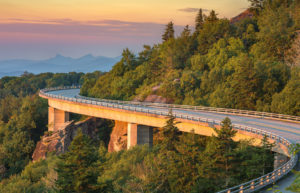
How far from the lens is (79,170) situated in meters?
22.1

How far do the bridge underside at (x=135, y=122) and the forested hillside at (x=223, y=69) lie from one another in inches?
450

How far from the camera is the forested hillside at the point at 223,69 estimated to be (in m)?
55.2

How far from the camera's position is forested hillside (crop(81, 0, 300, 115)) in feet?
181

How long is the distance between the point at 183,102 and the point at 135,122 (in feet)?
45.7

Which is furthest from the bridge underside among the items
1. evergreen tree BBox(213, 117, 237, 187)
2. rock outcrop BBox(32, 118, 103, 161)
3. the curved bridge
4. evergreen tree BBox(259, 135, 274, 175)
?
evergreen tree BBox(213, 117, 237, 187)

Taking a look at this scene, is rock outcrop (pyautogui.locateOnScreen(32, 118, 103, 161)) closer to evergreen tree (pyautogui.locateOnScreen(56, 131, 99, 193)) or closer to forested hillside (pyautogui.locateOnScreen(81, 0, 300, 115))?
forested hillside (pyautogui.locateOnScreen(81, 0, 300, 115))

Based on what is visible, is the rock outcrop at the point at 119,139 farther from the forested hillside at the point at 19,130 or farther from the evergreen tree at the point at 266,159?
the evergreen tree at the point at 266,159

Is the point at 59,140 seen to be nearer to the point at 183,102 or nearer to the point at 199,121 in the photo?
the point at 183,102

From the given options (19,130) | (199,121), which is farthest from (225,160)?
(19,130)

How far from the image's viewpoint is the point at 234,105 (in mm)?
55531

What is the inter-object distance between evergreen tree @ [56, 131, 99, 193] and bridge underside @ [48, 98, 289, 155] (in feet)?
38.2

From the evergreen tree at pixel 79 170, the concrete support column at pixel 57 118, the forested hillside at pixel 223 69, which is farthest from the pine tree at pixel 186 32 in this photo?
the evergreen tree at pixel 79 170

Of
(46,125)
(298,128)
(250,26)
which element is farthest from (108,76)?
(298,128)

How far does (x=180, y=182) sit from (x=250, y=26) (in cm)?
6134
